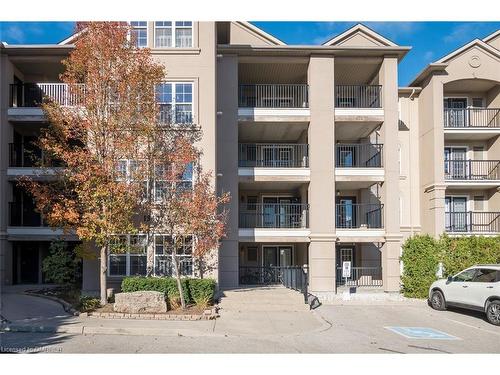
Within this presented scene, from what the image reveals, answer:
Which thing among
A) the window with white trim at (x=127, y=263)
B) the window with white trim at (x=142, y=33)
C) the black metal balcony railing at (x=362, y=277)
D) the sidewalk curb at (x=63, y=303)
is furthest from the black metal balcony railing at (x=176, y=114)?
the black metal balcony railing at (x=362, y=277)

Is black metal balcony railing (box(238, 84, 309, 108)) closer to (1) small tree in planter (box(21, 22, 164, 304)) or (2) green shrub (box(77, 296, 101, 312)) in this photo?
(1) small tree in planter (box(21, 22, 164, 304))

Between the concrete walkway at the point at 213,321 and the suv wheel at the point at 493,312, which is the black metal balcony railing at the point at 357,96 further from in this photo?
the suv wheel at the point at 493,312

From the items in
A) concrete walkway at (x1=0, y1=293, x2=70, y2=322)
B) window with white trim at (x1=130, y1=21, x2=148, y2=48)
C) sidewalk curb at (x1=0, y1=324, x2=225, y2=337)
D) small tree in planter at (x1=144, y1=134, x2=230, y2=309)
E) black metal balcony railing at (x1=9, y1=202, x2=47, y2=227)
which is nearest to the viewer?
sidewalk curb at (x1=0, y1=324, x2=225, y2=337)

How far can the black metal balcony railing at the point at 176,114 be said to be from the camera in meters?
18.7

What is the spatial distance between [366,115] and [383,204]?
14.4ft

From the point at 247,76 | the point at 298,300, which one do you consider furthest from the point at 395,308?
the point at 247,76

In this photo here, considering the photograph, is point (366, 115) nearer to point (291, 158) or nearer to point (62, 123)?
point (291, 158)

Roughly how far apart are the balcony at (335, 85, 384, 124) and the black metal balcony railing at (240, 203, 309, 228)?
4.86 meters

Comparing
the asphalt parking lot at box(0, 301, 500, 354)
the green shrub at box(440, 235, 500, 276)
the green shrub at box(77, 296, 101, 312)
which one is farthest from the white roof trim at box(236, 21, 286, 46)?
the green shrub at box(77, 296, 101, 312)

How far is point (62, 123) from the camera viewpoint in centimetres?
1595

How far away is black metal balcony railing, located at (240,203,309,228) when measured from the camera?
900 inches

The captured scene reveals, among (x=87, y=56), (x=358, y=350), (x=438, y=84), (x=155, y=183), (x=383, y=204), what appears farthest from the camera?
(x=438, y=84)

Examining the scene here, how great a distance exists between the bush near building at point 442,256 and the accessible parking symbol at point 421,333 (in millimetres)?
6178

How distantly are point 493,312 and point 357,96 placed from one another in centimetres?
1359
